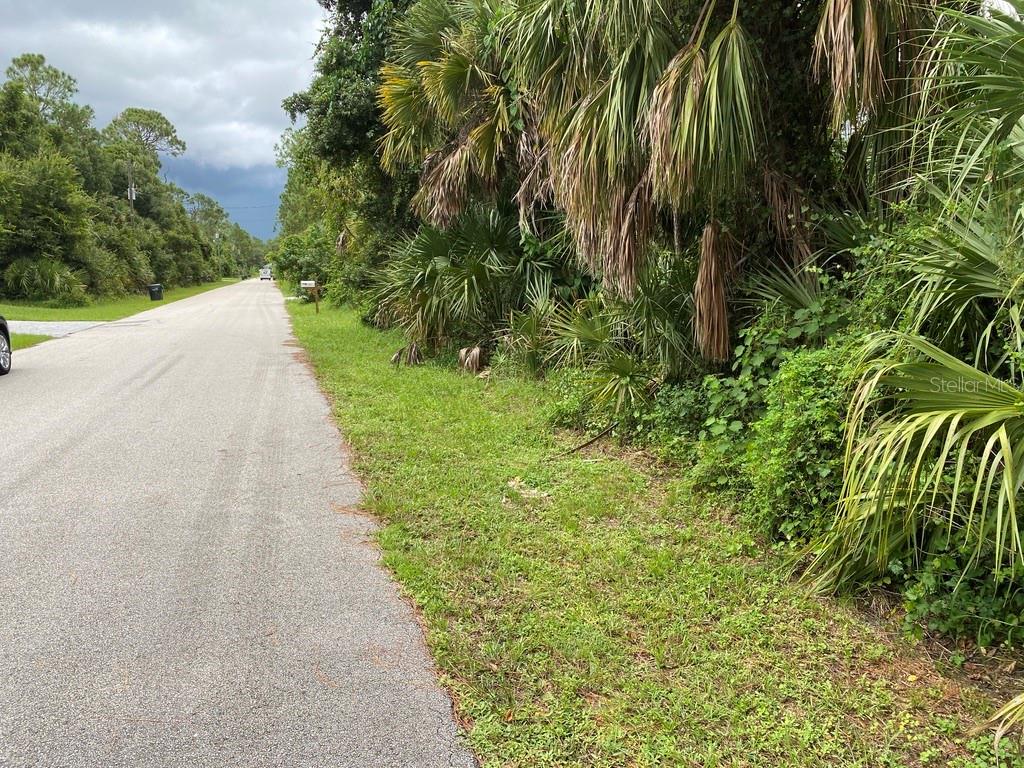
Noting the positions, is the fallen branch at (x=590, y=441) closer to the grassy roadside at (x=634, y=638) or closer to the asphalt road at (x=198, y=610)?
the grassy roadside at (x=634, y=638)

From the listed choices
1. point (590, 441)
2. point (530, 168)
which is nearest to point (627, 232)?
point (590, 441)

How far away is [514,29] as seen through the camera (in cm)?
666

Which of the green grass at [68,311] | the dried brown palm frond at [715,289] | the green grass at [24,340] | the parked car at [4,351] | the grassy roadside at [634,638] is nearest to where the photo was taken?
the grassy roadside at [634,638]

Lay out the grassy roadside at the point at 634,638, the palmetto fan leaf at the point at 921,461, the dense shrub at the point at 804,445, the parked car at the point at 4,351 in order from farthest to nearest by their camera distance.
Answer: the parked car at the point at 4,351, the dense shrub at the point at 804,445, the palmetto fan leaf at the point at 921,461, the grassy roadside at the point at 634,638

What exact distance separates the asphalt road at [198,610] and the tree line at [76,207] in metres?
25.0

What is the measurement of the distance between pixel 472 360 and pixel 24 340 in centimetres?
1147

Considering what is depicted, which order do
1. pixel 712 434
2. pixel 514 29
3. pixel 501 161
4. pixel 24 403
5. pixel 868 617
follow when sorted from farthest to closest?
pixel 501 161 < pixel 24 403 < pixel 514 29 < pixel 712 434 < pixel 868 617

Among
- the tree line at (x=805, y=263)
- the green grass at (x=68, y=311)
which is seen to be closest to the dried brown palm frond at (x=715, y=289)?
the tree line at (x=805, y=263)

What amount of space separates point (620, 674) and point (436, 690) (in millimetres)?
791

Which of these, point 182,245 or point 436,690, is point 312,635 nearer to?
point 436,690

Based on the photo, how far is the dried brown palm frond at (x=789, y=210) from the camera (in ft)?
16.2

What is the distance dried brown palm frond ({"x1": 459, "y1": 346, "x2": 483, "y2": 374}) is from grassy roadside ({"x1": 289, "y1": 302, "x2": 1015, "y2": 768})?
4.17 metres

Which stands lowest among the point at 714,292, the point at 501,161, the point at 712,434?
the point at 712,434

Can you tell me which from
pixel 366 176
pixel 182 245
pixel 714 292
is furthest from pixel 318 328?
pixel 182 245
